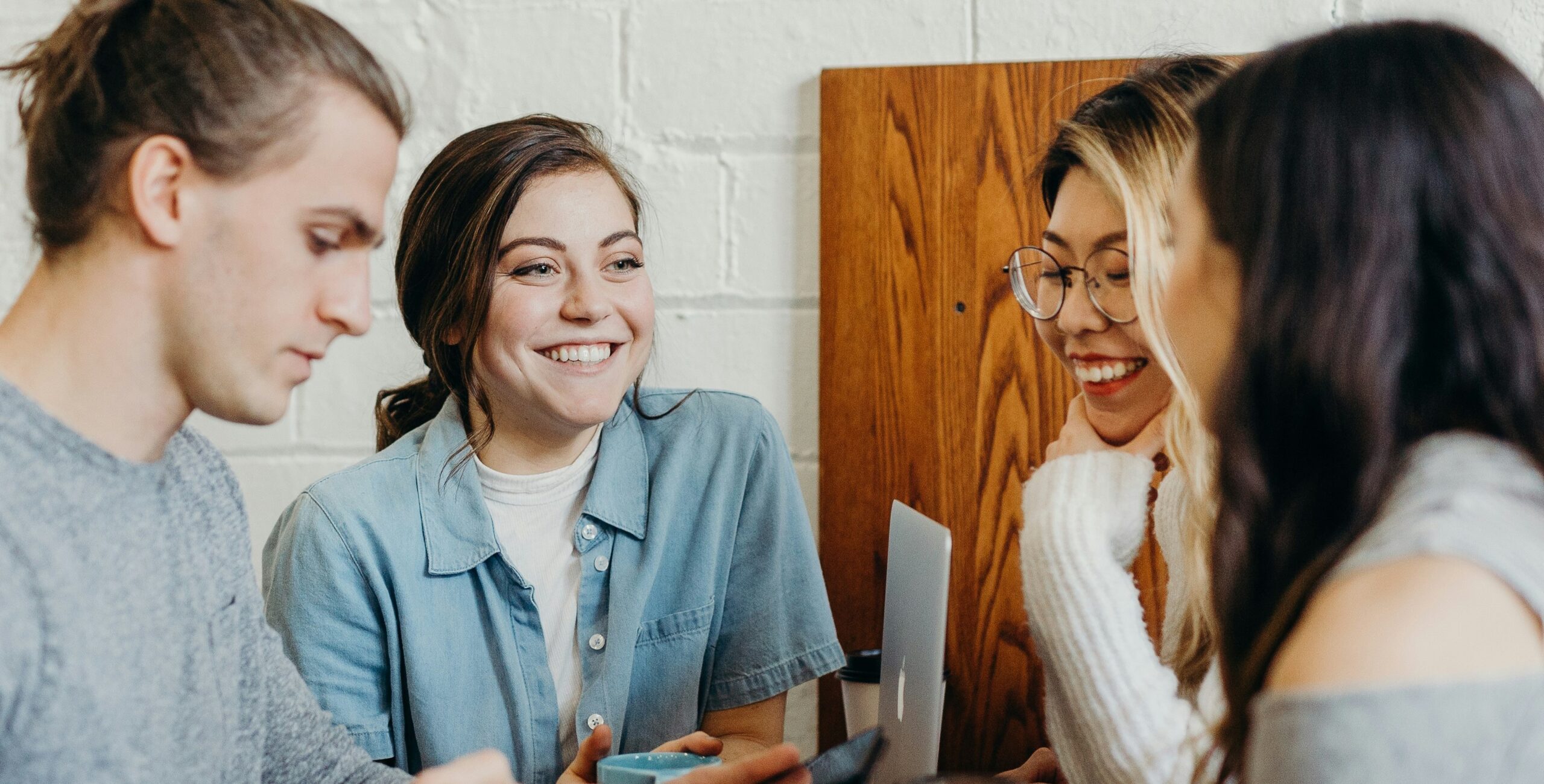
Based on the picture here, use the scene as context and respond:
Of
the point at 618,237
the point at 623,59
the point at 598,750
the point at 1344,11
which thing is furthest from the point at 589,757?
the point at 1344,11

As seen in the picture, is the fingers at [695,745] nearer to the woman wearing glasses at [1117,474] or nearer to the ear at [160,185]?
the woman wearing glasses at [1117,474]

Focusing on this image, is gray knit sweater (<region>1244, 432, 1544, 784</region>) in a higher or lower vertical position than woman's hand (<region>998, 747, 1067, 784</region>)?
higher

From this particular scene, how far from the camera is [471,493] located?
1.19 m

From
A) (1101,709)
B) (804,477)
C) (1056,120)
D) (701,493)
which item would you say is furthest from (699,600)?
(1056,120)

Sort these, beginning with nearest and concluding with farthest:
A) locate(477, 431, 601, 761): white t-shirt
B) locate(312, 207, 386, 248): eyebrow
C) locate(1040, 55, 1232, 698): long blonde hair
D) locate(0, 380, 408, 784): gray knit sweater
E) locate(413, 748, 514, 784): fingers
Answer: locate(0, 380, 408, 784): gray knit sweater, locate(312, 207, 386, 248): eyebrow, locate(413, 748, 514, 784): fingers, locate(1040, 55, 1232, 698): long blonde hair, locate(477, 431, 601, 761): white t-shirt

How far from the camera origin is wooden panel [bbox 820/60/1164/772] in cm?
139

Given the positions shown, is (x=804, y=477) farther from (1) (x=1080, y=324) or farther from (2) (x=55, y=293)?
A: (2) (x=55, y=293)

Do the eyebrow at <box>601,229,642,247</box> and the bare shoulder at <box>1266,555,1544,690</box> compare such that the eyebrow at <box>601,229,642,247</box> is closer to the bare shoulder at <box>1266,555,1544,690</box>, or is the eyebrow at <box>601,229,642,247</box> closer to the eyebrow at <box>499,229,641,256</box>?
the eyebrow at <box>499,229,641,256</box>

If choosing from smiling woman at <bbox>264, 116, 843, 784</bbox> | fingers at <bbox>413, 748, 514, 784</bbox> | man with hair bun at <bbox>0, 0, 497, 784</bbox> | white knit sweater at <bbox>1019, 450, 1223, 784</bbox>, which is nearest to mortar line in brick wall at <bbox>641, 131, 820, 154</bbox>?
smiling woman at <bbox>264, 116, 843, 784</bbox>

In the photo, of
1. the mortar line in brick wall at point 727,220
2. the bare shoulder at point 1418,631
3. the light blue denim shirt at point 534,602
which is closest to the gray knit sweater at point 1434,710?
the bare shoulder at point 1418,631

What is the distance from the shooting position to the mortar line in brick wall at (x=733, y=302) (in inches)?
56.8

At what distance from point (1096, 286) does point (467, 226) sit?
23.5 inches

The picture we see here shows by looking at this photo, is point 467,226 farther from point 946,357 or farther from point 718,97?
point 946,357

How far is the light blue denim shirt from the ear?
0.51 meters
